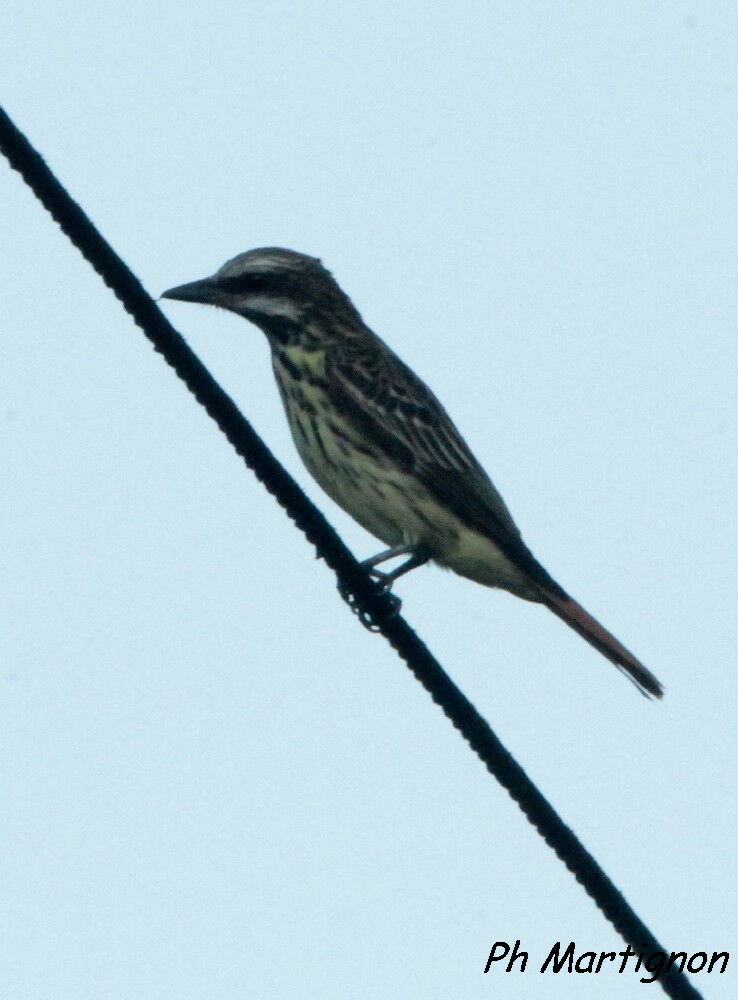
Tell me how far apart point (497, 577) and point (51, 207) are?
4899 mm

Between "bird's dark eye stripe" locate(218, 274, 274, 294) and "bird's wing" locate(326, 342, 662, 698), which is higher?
"bird's dark eye stripe" locate(218, 274, 274, 294)

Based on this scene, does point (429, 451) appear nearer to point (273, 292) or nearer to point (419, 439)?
point (419, 439)

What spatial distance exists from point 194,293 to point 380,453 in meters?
1.31

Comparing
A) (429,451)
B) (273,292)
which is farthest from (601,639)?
(273,292)

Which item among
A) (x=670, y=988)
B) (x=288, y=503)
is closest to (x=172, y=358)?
(x=288, y=503)

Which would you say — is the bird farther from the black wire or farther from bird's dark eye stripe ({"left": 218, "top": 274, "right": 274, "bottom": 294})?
the black wire

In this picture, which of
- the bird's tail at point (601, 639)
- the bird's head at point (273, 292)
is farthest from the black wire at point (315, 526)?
the bird's head at point (273, 292)

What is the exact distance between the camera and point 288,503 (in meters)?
5.64

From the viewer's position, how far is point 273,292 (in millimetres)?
9617

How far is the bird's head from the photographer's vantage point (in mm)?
9273

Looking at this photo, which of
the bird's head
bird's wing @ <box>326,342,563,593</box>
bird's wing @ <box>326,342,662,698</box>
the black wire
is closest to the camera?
the black wire

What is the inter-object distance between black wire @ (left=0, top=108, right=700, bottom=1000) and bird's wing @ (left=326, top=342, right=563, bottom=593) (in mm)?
2922

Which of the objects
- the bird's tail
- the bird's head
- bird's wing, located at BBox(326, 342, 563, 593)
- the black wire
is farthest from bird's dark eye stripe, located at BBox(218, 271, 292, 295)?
the black wire

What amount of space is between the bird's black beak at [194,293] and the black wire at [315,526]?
3264 mm
